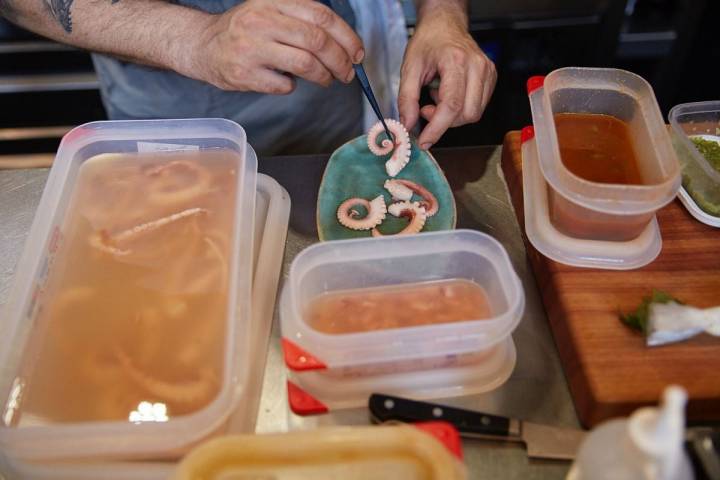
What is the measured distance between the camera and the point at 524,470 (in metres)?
0.89

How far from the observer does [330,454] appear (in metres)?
0.74

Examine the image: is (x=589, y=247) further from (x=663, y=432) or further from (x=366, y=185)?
(x=663, y=432)

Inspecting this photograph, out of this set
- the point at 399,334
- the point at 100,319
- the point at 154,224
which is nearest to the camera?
the point at 399,334

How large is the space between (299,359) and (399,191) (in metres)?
0.42

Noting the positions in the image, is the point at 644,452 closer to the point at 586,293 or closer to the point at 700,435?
the point at 700,435

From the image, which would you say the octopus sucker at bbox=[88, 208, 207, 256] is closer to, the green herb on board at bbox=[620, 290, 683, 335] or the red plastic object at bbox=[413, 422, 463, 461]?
the red plastic object at bbox=[413, 422, 463, 461]

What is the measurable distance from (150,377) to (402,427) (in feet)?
1.26

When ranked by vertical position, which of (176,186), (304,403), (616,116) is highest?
(616,116)

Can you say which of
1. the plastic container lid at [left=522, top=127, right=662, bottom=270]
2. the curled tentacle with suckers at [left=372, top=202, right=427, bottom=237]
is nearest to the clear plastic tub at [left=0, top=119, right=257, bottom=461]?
the curled tentacle with suckers at [left=372, top=202, right=427, bottom=237]

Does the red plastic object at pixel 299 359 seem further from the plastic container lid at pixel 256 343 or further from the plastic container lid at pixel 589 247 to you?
the plastic container lid at pixel 589 247

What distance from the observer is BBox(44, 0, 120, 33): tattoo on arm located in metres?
1.34

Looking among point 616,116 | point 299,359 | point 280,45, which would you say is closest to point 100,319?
point 299,359

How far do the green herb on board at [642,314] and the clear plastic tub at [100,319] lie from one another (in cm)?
57

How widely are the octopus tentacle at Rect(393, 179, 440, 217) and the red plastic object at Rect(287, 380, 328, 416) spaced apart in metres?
0.39
